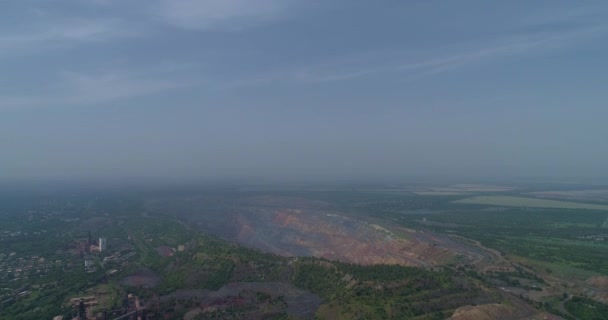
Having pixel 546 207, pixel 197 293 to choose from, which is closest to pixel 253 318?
pixel 197 293

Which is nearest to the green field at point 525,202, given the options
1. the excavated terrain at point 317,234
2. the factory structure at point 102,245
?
the excavated terrain at point 317,234

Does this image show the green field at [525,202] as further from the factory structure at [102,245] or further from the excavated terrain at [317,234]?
the factory structure at [102,245]

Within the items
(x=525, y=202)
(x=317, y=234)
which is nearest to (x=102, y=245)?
(x=317, y=234)

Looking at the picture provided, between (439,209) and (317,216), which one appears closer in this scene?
(317,216)

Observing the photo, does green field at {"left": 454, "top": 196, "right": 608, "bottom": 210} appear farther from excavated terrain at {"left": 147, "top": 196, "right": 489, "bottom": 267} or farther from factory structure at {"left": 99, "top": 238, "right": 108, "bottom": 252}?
factory structure at {"left": 99, "top": 238, "right": 108, "bottom": 252}

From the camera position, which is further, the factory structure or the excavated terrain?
the factory structure

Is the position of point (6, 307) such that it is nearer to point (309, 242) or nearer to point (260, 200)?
point (309, 242)

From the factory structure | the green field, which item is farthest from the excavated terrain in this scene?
the green field

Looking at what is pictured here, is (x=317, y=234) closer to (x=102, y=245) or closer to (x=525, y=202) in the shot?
(x=102, y=245)
